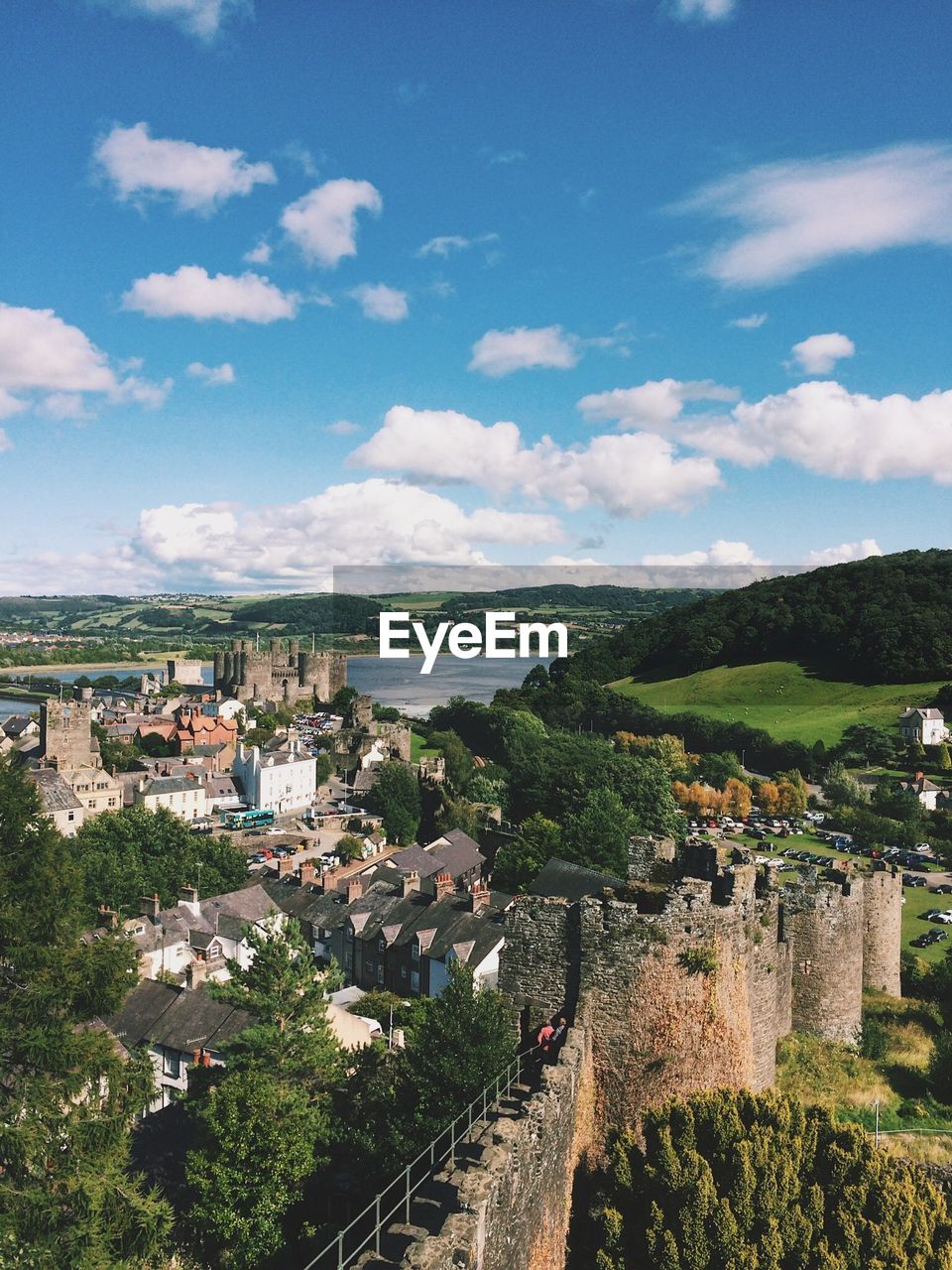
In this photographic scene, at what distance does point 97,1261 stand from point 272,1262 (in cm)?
264

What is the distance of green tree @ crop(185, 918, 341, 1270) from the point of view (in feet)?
46.4

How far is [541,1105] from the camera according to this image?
27.1ft

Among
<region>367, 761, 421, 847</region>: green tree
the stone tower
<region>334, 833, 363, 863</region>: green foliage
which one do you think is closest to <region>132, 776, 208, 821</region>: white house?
the stone tower

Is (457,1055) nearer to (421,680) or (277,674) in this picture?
(277,674)

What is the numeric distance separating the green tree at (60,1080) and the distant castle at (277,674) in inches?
3780

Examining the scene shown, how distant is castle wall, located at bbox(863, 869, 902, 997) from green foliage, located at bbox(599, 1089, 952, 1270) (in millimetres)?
8546

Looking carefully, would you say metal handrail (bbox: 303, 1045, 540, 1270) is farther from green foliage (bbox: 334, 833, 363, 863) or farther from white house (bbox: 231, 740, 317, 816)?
white house (bbox: 231, 740, 317, 816)

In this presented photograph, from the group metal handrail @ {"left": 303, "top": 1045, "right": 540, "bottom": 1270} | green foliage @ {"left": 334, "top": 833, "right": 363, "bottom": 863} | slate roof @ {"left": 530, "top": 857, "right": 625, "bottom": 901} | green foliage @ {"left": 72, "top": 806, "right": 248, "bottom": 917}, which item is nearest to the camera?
metal handrail @ {"left": 303, "top": 1045, "right": 540, "bottom": 1270}

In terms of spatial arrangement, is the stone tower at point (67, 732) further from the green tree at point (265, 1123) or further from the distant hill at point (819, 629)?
the distant hill at point (819, 629)

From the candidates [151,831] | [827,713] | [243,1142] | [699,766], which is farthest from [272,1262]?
[827,713]

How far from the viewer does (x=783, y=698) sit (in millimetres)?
93812

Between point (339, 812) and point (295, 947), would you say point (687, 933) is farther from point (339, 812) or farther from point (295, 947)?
point (339, 812)

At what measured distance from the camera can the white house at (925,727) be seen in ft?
248
